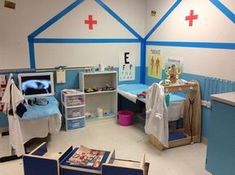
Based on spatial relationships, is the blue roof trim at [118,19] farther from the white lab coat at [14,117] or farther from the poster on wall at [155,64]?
the white lab coat at [14,117]

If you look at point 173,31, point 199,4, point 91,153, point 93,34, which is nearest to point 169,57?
point 173,31

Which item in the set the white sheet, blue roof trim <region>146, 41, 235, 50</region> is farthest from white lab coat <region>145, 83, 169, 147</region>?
the white sheet

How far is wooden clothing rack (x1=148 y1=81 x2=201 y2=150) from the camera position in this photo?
3.00m

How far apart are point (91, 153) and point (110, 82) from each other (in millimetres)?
2262

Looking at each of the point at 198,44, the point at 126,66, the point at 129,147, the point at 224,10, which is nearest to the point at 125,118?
the point at 129,147

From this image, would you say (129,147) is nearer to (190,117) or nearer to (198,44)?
(190,117)

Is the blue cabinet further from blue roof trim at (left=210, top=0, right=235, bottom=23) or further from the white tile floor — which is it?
blue roof trim at (left=210, top=0, right=235, bottom=23)

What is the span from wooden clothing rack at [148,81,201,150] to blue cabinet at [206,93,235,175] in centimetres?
74

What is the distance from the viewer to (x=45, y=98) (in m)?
3.38

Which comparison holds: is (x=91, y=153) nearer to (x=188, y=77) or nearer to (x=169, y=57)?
(x=188, y=77)

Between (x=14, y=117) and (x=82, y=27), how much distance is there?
1.91 m

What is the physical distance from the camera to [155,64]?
4.03m

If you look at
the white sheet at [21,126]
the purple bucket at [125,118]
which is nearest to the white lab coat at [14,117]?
the white sheet at [21,126]

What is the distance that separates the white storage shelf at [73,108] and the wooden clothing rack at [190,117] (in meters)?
1.20
